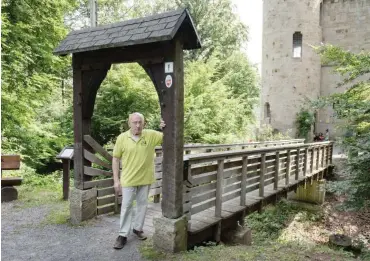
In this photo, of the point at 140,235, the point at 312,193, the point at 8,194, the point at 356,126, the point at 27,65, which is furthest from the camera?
the point at 312,193

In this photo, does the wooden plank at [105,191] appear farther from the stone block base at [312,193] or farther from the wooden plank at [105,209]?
the stone block base at [312,193]

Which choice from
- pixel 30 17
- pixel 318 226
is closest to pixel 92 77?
pixel 30 17

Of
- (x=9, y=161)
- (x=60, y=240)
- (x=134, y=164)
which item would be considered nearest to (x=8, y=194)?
(x=9, y=161)

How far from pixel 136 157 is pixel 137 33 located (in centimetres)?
157

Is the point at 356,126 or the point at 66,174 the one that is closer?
the point at 356,126

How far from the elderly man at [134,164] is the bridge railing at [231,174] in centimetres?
51

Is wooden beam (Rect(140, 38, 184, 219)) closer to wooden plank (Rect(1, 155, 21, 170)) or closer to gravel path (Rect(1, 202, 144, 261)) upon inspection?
gravel path (Rect(1, 202, 144, 261))

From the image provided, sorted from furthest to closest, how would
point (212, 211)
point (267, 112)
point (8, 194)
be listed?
point (267, 112) → point (8, 194) → point (212, 211)

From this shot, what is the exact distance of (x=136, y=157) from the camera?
414 cm

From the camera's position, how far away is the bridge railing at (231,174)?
4.52 meters

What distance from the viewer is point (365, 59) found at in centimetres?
562

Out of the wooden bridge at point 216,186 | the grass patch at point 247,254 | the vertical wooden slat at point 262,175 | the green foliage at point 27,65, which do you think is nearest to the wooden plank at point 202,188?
the wooden bridge at point 216,186

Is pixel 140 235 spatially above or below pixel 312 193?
above

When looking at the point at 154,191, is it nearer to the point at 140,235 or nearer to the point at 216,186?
the point at 216,186
